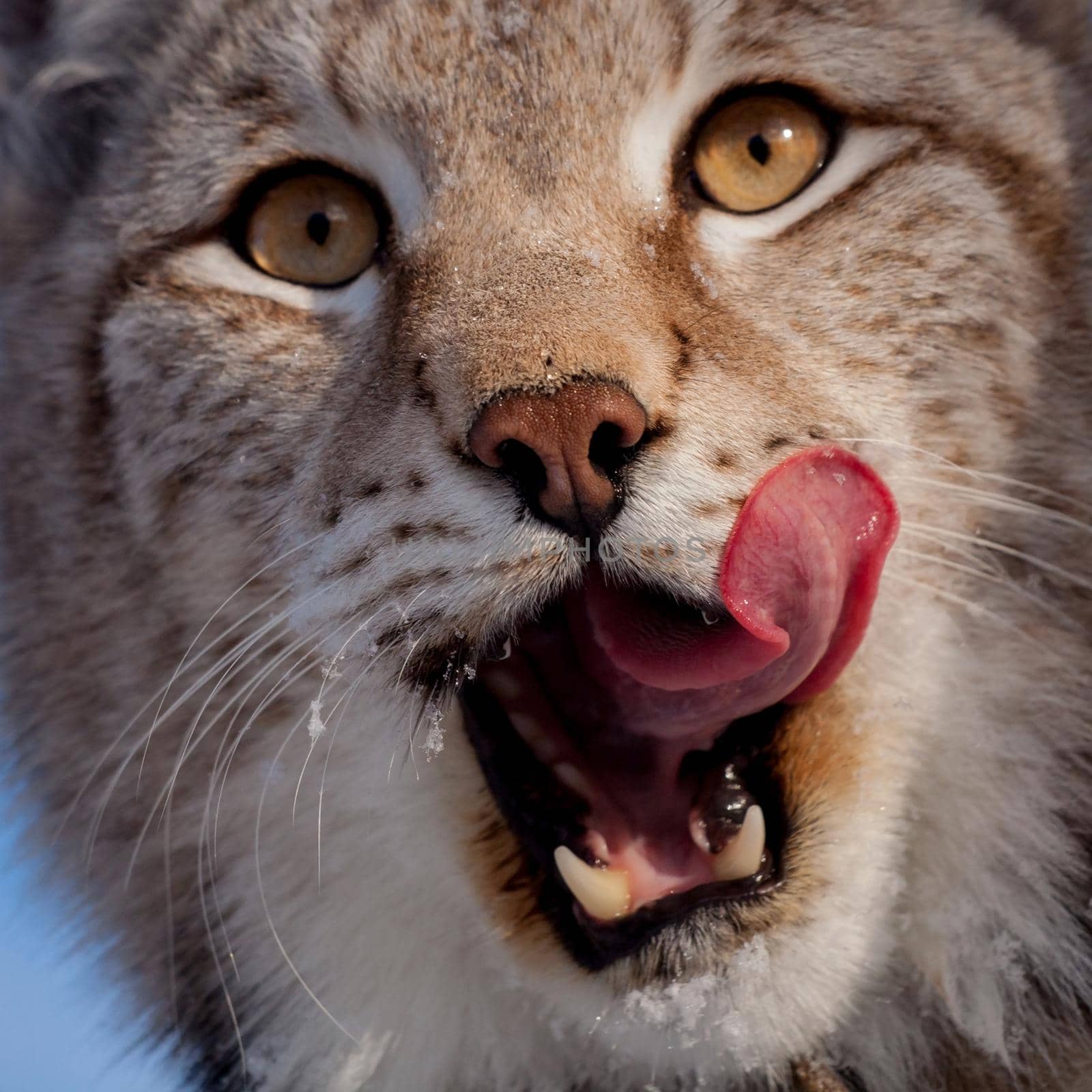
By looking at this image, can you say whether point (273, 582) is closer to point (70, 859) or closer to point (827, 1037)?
point (70, 859)

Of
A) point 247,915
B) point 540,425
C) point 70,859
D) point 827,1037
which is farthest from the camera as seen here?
point 70,859

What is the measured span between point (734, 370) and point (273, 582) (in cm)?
75

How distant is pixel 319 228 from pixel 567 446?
2.61 feet

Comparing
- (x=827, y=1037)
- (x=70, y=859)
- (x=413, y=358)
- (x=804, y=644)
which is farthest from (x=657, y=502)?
(x=70, y=859)

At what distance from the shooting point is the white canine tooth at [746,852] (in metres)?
1.85

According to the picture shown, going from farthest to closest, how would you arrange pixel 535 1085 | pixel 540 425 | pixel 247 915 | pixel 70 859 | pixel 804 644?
pixel 70 859
pixel 247 915
pixel 535 1085
pixel 804 644
pixel 540 425

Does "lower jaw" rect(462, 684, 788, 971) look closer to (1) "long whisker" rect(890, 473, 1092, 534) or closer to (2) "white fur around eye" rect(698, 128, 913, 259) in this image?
(1) "long whisker" rect(890, 473, 1092, 534)

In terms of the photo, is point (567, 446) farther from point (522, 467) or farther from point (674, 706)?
point (674, 706)

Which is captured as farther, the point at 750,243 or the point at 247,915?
the point at 247,915

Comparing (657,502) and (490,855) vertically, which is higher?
(657,502)

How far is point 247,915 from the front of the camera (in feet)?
7.46

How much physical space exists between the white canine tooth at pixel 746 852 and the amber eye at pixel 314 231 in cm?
101

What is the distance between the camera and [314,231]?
222 cm

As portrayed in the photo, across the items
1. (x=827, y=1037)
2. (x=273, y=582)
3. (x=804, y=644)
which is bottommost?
(x=827, y=1037)
